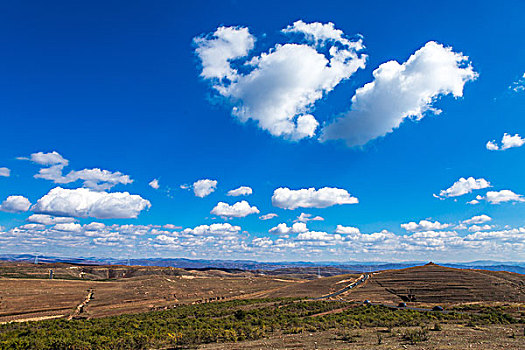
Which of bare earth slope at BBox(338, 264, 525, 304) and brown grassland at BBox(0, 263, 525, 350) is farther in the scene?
bare earth slope at BBox(338, 264, 525, 304)

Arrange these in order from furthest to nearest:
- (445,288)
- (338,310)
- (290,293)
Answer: (290,293) < (445,288) < (338,310)

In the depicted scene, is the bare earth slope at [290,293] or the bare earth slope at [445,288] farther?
the bare earth slope at [445,288]

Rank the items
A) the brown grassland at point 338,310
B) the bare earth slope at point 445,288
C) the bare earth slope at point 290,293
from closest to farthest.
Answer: the brown grassland at point 338,310, the bare earth slope at point 290,293, the bare earth slope at point 445,288

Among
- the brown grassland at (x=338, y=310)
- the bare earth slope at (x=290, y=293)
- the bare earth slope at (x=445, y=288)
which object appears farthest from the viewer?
the bare earth slope at (x=445, y=288)

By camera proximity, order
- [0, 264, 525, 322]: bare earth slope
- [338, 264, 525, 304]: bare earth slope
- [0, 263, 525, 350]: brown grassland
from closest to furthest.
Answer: [0, 263, 525, 350]: brown grassland < [0, 264, 525, 322]: bare earth slope < [338, 264, 525, 304]: bare earth slope

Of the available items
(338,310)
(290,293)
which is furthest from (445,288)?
(290,293)

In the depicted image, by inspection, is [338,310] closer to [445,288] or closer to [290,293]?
[445,288]

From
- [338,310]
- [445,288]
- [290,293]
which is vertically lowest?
[290,293]

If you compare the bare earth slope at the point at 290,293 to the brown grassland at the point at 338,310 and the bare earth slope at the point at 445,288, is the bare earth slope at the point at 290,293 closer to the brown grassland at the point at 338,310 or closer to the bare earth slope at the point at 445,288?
the bare earth slope at the point at 445,288

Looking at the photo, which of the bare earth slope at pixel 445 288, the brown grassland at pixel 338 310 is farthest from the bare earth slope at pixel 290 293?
the brown grassland at pixel 338 310

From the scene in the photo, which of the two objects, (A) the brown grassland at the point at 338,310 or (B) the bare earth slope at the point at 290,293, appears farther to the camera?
(B) the bare earth slope at the point at 290,293

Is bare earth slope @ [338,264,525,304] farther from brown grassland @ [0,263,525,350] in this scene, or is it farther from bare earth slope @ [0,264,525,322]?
brown grassland @ [0,263,525,350]

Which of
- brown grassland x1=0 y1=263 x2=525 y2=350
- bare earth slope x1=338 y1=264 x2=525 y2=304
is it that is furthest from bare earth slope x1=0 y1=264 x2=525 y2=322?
brown grassland x1=0 y1=263 x2=525 y2=350

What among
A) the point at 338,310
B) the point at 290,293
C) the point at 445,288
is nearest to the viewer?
the point at 338,310
